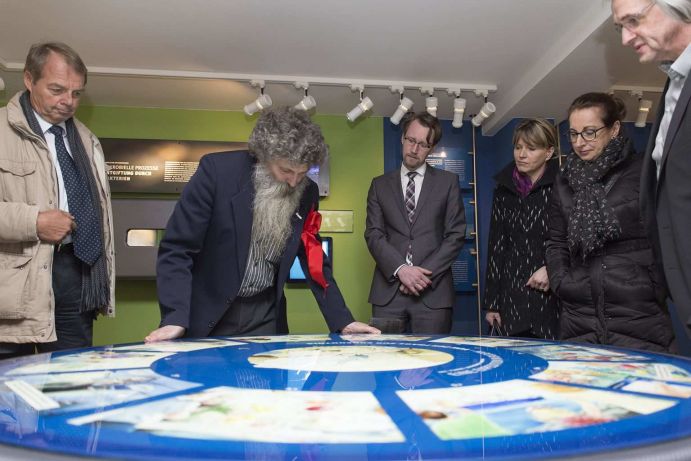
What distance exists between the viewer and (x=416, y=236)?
10.2 feet

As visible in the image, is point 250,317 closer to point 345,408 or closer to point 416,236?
point 345,408

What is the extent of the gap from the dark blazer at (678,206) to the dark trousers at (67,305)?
75.3 inches

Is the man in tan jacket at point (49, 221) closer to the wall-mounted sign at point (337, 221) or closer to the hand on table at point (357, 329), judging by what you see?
the hand on table at point (357, 329)

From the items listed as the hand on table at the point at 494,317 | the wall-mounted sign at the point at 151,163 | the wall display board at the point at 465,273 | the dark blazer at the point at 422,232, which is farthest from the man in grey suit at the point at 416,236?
the wall-mounted sign at the point at 151,163

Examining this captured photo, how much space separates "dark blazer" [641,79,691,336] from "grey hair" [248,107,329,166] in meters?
1.06

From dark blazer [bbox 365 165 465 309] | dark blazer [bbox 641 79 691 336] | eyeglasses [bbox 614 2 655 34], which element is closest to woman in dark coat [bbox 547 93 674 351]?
dark blazer [bbox 641 79 691 336]

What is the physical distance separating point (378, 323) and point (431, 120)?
1.43 metres

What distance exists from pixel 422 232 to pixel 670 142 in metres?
1.85

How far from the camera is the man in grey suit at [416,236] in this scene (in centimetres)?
289

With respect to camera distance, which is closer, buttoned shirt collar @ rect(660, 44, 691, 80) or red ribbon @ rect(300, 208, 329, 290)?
buttoned shirt collar @ rect(660, 44, 691, 80)

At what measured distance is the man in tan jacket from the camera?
1.84 meters

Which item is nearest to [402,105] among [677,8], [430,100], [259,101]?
[430,100]

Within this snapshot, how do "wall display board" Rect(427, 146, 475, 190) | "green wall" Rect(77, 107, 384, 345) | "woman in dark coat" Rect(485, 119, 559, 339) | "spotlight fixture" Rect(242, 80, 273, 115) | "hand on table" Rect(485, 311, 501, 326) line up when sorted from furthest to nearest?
1. "wall display board" Rect(427, 146, 475, 190)
2. "green wall" Rect(77, 107, 384, 345)
3. "spotlight fixture" Rect(242, 80, 273, 115)
4. "hand on table" Rect(485, 311, 501, 326)
5. "woman in dark coat" Rect(485, 119, 559, 339)

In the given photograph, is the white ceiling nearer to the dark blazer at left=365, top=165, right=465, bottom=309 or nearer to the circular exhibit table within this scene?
the dark blazer at left=365, top=165, right=465, bottom=309
